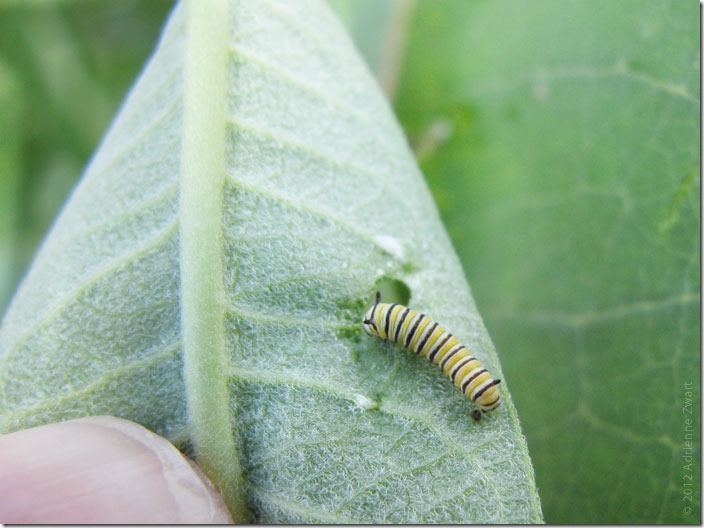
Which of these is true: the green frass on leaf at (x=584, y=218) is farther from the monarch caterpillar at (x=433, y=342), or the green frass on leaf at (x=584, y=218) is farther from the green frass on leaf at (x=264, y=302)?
the monarch caterpillar at (x=433, y=342)

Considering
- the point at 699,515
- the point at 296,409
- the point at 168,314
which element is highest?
the point at 168,314

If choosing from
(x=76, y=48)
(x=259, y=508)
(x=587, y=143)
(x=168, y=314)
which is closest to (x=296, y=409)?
(x=259, y=508)

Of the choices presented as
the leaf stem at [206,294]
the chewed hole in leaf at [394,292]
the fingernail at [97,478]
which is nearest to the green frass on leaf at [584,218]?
the chewed hole in leaf at [394,292]

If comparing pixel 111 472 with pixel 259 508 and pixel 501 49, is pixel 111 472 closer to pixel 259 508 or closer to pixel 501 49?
pixel 259 508

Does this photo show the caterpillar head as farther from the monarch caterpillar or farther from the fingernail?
the fingernail

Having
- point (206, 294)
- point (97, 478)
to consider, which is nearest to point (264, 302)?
point (206, 294)

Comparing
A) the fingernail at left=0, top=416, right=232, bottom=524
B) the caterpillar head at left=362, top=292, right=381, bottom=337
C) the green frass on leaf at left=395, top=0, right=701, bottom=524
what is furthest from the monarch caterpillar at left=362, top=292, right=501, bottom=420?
the green frass on leaf at left=395, top=0, right=701, bottom=524
